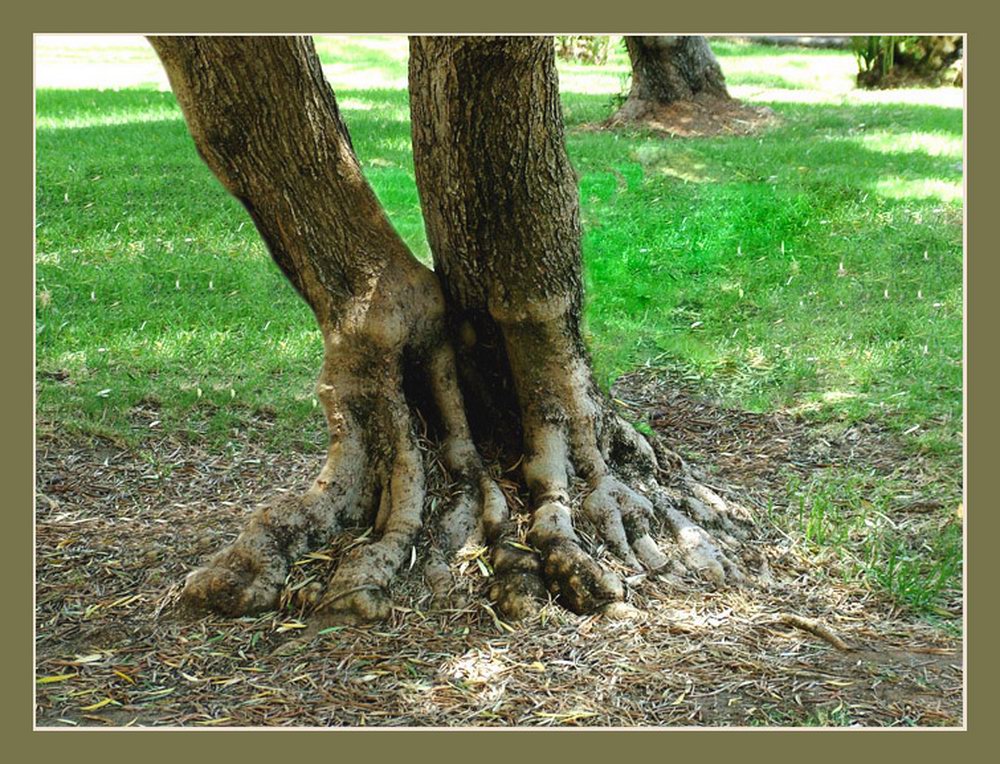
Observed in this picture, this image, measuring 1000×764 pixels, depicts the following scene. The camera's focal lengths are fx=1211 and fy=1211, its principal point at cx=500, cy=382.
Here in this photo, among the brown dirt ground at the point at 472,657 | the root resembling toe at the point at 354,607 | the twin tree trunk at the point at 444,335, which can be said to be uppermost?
the twin tree trunk at the point at 444,335

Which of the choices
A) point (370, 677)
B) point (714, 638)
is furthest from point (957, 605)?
point (370, 677)

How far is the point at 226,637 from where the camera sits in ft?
14.4

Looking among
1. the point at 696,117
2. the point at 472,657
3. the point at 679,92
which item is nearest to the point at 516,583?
the point at 472,657

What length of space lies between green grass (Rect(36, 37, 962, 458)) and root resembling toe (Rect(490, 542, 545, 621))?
2.21 m

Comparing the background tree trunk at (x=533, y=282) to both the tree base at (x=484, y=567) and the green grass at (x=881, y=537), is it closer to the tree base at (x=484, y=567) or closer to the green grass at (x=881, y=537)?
the tree base at (x=484, y=567)

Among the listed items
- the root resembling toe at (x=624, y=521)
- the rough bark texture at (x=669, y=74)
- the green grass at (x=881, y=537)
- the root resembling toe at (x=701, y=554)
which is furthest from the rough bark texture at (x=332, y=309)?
the rough bark texture at (x=669, y=74)

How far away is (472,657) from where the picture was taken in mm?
4266

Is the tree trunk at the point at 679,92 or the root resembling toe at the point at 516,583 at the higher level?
the tree trunk at the point at 679,92

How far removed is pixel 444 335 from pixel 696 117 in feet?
26.0

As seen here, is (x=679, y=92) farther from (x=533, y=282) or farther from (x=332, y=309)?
(x=332, y=309)

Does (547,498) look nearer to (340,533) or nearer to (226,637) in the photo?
(340,533)

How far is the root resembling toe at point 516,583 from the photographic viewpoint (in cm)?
443

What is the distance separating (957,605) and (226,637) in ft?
9.28

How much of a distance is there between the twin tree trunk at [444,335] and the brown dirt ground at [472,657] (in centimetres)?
12
